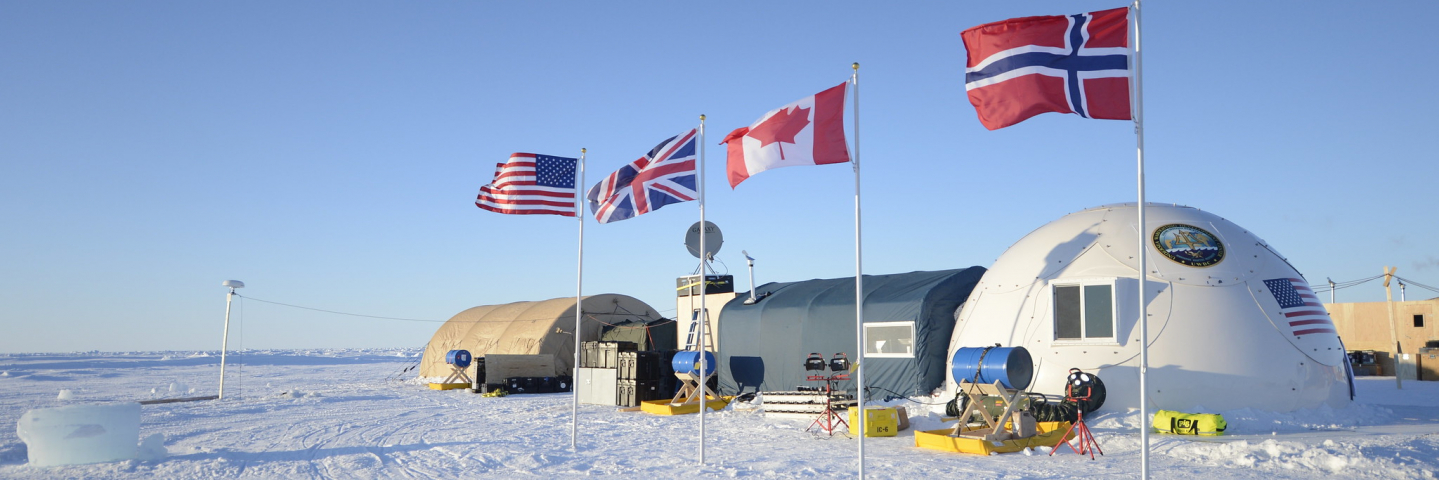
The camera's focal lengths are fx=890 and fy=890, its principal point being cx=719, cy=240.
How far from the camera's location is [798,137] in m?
11.8

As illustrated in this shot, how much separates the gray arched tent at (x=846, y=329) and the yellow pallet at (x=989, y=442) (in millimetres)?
5561

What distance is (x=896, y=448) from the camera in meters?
14.4

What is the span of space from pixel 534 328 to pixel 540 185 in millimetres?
19896

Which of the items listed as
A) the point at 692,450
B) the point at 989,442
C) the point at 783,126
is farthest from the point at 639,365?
the point at 783,126

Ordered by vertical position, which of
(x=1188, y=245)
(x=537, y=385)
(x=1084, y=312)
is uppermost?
(x=1188, y=245)

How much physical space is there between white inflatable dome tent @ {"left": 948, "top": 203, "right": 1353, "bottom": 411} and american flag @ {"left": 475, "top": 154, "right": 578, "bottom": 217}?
894cm

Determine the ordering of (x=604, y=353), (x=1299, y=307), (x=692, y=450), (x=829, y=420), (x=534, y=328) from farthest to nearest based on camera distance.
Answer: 1. (x=534, y=328)
2. (x=604, y=353)
3. (x=1299, y=307)
4. (x=829, y=420)
5. (x=692, y=450)

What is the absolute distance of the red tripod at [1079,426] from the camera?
13078mm

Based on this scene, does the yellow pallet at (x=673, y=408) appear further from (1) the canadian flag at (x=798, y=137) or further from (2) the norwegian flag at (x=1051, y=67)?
(2) the norwegian flag at (x=1051, y=67)

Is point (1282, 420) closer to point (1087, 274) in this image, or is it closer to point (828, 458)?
point (1087, 274)

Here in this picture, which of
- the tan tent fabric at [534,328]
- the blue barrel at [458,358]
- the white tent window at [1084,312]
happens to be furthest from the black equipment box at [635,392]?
the white tent window at [1084,312]

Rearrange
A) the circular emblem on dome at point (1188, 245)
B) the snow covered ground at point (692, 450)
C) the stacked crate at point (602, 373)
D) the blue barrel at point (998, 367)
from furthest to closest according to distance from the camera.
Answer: the stacked crate at point (602, 373) → the circular emblem on dome at point (1188, 245) → the blue barrel at point (998, 367) → the snow covered ground at point (692, 450)

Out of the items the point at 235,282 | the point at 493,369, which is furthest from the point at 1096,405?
the point at 235,282

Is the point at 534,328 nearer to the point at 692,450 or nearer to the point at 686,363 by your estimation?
the point at 686,363
